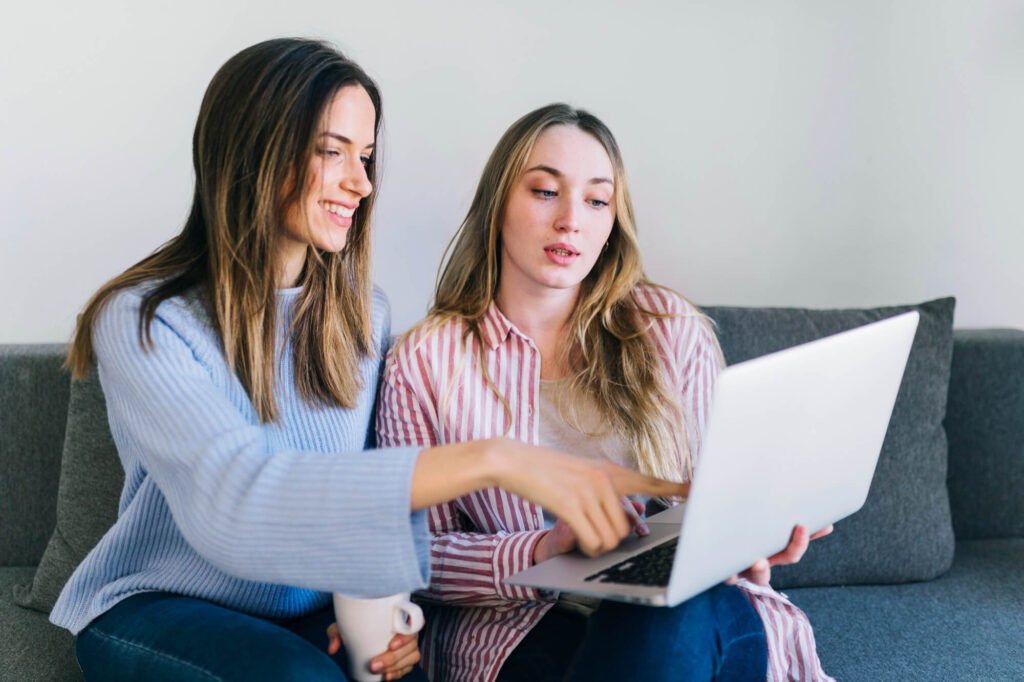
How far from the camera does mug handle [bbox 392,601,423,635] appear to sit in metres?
1.11

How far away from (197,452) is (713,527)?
1.83 feet

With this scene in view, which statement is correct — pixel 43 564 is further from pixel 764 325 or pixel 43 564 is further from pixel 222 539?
pixel 764 325

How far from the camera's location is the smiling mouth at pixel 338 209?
1.32 metres

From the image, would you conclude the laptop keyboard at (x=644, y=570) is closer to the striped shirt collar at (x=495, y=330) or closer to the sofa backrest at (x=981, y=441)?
the striped shirt collar at (x=495, y=330)

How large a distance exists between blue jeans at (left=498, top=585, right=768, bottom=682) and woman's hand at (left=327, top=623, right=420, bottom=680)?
206 millimetres

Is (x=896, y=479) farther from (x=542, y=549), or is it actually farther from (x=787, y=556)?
(x=542, y=549)

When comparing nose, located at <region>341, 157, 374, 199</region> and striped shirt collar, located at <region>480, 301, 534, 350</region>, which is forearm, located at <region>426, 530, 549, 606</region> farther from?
nose, located at <region>341, 157, 374, 199</region>

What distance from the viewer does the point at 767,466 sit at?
0.97 metres

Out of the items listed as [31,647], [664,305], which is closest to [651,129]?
[664,305]

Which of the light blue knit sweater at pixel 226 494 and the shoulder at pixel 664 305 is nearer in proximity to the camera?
the light blue knit sweater at pixel 226 494

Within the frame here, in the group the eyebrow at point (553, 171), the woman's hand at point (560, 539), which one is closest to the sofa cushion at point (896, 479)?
the eyebrow at point (553, 171)

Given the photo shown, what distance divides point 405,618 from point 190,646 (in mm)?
254

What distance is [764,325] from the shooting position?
1820 mm

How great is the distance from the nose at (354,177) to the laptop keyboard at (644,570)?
2.09 ft
